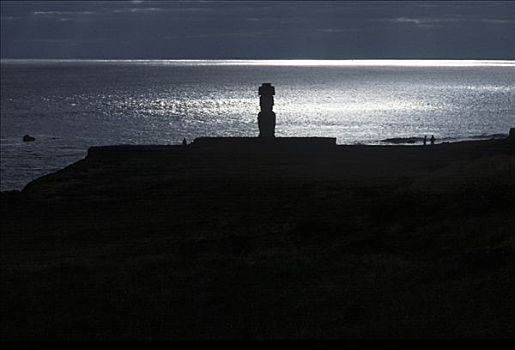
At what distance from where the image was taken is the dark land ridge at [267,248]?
1008cm

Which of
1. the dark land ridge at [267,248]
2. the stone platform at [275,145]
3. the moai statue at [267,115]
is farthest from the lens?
the moai statue at [267,115]

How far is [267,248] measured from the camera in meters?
13.9

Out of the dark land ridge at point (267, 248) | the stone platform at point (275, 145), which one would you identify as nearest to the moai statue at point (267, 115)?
the stone platform at point (275, 145)

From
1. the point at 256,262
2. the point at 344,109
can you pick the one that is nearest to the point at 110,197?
the point at 256,262

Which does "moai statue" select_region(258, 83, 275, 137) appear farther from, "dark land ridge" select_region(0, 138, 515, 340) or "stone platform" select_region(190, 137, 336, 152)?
"dark land ridge" select_region(0, 138, 515, 340)

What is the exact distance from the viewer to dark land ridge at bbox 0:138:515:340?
10078mm

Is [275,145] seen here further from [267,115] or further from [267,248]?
[267,248]

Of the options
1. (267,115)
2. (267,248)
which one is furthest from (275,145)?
(267,248)

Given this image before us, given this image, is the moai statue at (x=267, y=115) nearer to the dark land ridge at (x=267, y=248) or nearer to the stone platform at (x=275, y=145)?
the stone platform at (x=275, y=145)

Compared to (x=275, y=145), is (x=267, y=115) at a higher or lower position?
higher

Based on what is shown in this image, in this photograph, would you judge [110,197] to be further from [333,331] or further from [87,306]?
[333,331]

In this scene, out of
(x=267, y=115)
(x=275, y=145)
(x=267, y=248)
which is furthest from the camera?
(x=267, y=115)

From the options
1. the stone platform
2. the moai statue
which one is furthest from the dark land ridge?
the moai statue

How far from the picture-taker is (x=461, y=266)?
11.7 metres
